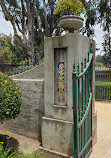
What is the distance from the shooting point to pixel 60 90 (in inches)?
139

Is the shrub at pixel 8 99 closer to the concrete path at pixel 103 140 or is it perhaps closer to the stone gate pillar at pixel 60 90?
the stone gate pillar at pixel 60 90

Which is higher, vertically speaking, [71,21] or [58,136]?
[71,21]

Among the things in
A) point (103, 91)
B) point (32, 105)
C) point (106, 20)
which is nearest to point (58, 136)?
point (32, 105)

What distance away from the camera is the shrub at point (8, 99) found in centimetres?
346

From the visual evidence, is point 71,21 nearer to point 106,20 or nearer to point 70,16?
point 70,16

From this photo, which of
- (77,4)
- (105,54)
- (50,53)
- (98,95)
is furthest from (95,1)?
(50,53)

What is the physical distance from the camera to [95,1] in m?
19.0

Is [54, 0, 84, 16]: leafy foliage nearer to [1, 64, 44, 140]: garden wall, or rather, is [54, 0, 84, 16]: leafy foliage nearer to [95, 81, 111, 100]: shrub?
[1, 64, 44, 140]: garden wall

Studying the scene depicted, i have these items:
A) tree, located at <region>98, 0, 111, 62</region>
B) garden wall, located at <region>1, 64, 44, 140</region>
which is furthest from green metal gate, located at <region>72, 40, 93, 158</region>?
tree, located at <region>98, 0, 111, 62</region>

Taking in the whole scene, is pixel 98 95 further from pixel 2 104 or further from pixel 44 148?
pixel 2 104

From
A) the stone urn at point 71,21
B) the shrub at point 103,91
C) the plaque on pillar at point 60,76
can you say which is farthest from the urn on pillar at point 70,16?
the shrub at point 103,91

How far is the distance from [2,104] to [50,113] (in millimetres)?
1093

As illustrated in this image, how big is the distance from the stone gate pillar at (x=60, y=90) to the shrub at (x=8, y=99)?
2.28ft

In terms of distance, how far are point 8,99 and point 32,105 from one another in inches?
36.6
